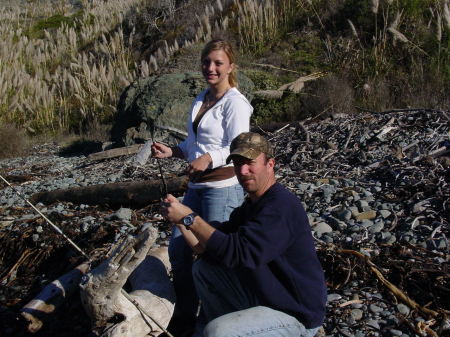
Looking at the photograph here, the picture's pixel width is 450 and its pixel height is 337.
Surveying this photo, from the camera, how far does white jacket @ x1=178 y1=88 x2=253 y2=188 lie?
303 centimetres

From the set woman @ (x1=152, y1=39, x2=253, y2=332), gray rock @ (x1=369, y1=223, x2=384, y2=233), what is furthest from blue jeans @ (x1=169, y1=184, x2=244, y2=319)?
gray rock @ (x1=369, y1=223, x2=384, y2=233)

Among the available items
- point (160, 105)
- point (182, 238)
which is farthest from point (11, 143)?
point (182, 238)

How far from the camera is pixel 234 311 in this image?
2789 millimetres

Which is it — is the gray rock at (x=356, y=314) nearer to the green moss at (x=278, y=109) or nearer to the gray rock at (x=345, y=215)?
the gray rock at (x=345, y=215)

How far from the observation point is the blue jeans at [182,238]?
3.07 meters

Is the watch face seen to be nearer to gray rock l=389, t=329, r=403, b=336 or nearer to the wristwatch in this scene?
the wristwatch

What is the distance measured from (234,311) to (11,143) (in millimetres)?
7971

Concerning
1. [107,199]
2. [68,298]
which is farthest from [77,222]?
[68,298]

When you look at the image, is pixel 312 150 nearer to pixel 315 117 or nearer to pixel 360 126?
pixel 360 126

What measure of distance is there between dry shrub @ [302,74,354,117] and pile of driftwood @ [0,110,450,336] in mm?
653

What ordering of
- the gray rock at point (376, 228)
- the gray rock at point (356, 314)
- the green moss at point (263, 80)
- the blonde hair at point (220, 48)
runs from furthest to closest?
the green moss at point (263, 80), the gray rock at point (376, 228), the gray rock at point (356, 314), the blonde hair at point (220, 48)

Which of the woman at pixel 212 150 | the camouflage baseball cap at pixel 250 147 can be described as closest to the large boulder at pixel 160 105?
the woman at pixel 212 150

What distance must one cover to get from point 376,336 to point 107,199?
3.12 meters

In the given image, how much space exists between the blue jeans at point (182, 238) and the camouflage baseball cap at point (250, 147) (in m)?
0.50
